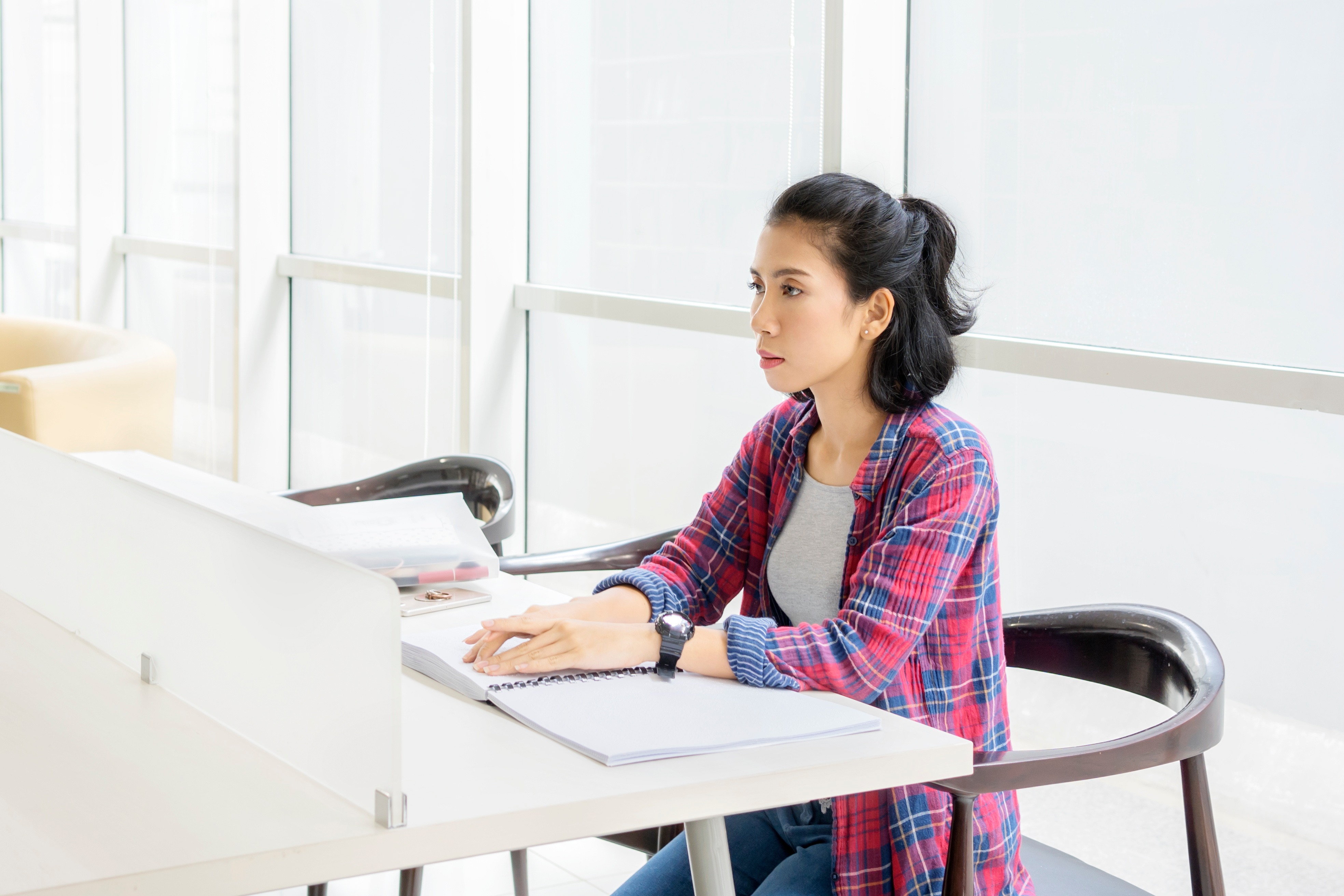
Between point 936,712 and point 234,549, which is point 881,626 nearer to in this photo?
point 936,712

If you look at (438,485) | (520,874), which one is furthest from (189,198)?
(520,874)

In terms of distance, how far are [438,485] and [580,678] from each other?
4.49 feet

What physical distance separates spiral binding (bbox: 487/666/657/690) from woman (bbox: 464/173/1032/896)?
0.01 m

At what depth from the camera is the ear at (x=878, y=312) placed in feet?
5.04

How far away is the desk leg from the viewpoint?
1.23m

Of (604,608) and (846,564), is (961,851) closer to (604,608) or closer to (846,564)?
(846,564)

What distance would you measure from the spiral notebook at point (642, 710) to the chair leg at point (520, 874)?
818 mm

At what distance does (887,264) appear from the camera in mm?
1525

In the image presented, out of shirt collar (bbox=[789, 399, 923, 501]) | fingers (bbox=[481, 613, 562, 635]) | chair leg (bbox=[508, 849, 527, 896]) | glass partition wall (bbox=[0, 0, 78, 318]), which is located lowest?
chair leg (bbox=[508, 849, 527, 896])

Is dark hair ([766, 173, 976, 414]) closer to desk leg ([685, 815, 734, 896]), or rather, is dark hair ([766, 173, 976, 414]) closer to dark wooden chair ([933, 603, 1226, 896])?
dark wooden chair ([933, 603, 1226, 896])

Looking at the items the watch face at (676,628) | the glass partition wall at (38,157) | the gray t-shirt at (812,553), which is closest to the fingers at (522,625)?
the watch face at (676,628)

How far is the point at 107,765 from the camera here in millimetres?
1012

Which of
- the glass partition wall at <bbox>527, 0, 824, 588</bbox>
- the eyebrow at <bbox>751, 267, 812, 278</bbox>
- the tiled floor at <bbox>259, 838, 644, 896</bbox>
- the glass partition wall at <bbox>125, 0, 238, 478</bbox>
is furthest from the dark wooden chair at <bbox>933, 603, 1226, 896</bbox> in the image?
the glass partition wall at <bbox>125, 0, 238, 478</bbox>

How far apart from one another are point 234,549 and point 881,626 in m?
0.62
